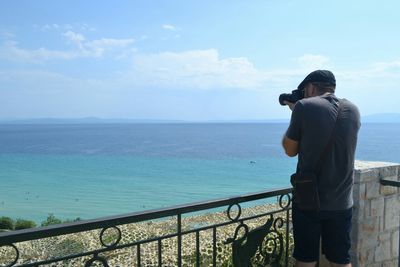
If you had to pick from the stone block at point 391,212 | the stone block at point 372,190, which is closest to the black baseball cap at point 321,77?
the stone block at point 372,190

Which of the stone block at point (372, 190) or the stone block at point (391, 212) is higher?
the stone block at point (372, 190)

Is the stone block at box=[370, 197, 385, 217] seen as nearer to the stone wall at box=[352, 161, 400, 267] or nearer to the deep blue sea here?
the stone wall at box=[352, 161, 400, 267]

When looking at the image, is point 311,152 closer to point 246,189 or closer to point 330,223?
point 330,223

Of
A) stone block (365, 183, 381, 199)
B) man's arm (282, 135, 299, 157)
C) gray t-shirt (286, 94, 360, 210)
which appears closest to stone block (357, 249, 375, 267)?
stone block (365, 183, 381, 199)

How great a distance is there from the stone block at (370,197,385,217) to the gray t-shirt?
1.24 meters

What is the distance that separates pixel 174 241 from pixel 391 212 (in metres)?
4.93

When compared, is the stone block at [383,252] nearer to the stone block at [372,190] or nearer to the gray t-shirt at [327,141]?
the stone block at [372,190]

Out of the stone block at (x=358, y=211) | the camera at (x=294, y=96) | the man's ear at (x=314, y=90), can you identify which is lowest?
the stone block at (x=358, y=211)

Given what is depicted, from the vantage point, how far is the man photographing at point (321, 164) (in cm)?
221

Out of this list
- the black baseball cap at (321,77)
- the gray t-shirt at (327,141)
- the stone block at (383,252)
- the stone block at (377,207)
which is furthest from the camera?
the stone block at (383,252)

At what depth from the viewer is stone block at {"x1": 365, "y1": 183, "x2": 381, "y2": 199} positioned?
10.8ft

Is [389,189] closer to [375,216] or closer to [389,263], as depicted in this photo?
[375,216]

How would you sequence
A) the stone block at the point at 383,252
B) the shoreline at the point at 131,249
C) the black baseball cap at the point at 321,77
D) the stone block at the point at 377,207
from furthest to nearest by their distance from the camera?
the shoreline at the point at 131,249, the stone block at the point at 383,252, the stone block at the point at 377,207, the black baseball cap at the point at 321,77

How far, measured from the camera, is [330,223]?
2.37m
